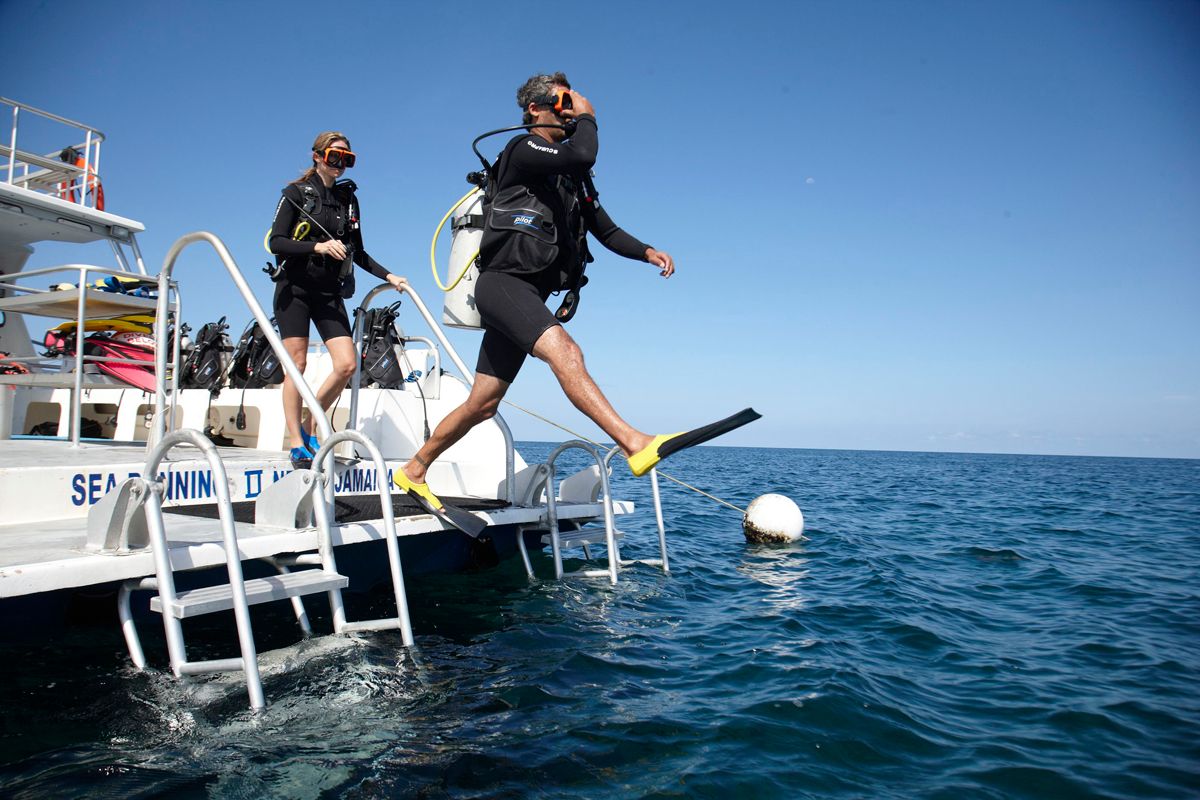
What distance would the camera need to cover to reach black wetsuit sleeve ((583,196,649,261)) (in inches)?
163

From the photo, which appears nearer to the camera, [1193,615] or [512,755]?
[512,755]

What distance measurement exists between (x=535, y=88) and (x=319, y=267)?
6.09ft

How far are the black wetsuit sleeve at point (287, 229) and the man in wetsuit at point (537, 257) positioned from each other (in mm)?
1385

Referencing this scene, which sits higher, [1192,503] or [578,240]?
[578,240]

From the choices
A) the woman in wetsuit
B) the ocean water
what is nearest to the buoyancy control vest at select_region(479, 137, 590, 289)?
the woman in wetsuit

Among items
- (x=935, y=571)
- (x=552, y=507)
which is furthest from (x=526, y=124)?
(x=935, y=571)

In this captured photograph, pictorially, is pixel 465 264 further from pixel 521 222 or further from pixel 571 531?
pixel 571 531

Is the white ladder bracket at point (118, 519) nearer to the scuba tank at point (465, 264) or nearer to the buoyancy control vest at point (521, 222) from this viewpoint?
the buoyancy control vest at point (521, 222)

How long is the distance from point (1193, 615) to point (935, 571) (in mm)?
2098

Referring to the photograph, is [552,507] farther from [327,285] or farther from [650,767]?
[650,767]

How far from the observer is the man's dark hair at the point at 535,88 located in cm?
367

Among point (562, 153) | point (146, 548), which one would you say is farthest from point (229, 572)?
point (562, 153)

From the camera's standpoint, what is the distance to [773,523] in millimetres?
8836

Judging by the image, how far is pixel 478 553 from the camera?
509 cm
